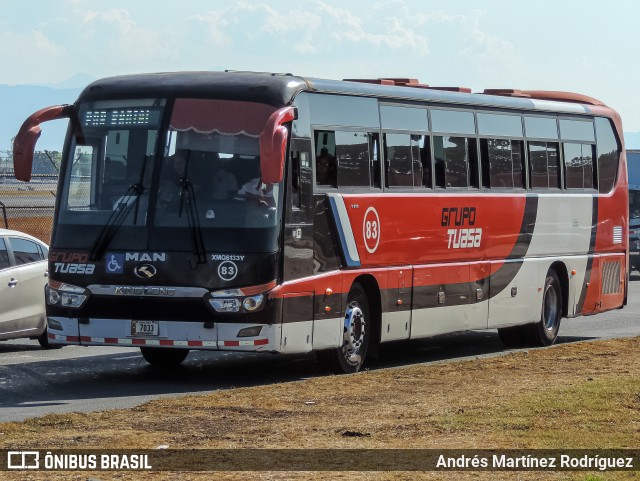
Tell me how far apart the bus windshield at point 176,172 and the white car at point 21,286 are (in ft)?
10.4

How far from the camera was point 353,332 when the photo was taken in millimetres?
17312

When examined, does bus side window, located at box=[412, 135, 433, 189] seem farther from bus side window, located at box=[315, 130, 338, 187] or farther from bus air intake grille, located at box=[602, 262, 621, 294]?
bus air intake grille, located at box=[602, 262, 621, 294]

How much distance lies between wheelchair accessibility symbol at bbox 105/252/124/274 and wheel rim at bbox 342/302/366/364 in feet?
8.92

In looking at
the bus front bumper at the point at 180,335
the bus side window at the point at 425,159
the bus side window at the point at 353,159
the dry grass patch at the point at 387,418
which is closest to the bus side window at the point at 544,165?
the bus side window at the point at 425,159

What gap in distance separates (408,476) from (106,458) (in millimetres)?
2077

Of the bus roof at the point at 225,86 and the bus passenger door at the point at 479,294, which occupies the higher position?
the bus roof at the point at 225,86

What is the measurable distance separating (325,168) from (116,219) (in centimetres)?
242

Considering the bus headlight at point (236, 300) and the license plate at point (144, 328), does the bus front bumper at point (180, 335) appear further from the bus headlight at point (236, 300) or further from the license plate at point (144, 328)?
the bus headlight at point (236, 300)

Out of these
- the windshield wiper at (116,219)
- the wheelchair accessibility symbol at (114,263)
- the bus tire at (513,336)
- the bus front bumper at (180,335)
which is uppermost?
the windshield wiper at (116,219)

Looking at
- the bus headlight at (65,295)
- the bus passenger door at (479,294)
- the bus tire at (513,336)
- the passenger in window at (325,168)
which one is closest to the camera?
the bus headlight at (65,295)

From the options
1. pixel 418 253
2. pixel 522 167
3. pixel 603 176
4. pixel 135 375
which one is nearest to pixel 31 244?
pixel 135 375

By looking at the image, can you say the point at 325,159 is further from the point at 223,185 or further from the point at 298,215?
the point at 223,185

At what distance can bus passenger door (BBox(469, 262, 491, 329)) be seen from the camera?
789 inches

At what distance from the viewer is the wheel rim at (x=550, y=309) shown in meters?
22.4
